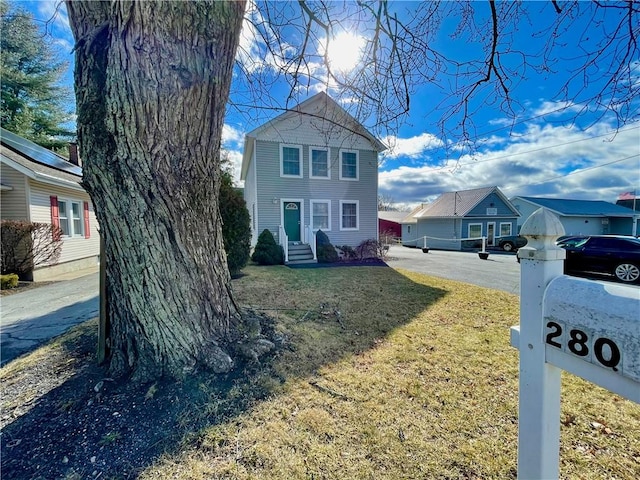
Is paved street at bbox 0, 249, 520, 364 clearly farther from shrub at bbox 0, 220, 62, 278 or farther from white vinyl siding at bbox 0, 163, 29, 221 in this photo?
white vinyl siding at bbox 0, 163, 29, 221

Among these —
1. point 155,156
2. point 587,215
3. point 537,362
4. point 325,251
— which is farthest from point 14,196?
point 587,215

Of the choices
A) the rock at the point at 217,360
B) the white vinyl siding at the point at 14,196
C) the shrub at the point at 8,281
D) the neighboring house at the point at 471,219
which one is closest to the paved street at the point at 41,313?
the shrub at the point at 8,281

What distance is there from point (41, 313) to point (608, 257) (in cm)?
1458

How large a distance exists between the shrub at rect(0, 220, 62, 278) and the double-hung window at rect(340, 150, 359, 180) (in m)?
10.6

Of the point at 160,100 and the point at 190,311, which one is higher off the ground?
the point at 160,100

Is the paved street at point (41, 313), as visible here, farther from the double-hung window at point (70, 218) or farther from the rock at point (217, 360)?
the double-hung window at point (70, 218)

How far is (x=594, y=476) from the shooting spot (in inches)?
63.9

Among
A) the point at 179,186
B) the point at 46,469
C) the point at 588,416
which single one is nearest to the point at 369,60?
the point at 179,186

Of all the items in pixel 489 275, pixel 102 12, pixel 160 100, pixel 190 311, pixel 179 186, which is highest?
pixel 102 12

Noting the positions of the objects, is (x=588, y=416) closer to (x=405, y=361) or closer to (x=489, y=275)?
(x=405, y=361)

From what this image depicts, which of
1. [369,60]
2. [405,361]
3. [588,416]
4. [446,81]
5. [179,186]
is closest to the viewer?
[588,416]

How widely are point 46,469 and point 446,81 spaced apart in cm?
489

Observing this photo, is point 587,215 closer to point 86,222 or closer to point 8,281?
point 86,222

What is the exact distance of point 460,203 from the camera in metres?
23.2
